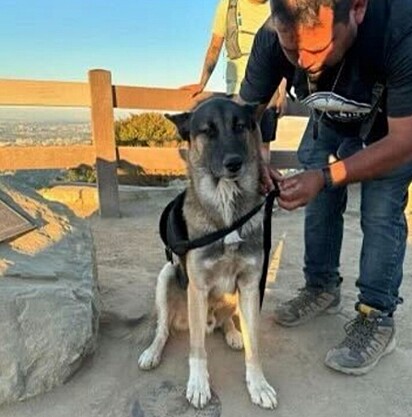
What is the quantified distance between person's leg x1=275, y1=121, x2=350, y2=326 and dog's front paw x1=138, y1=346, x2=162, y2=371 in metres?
0.77

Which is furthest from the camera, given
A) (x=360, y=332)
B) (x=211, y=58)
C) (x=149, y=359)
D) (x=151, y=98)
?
(x=151, y=98)

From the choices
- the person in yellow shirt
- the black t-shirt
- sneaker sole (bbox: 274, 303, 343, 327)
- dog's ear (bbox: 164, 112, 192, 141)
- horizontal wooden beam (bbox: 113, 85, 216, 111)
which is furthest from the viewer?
horizontal wooden beam (bbox: 113, 85, 216, 111)

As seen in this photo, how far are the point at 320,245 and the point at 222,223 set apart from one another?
0.89m

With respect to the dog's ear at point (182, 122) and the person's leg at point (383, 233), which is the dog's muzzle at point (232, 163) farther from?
the person's leg at point (383, 233)

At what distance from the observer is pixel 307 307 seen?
283cm

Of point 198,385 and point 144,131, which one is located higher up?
point 144,131

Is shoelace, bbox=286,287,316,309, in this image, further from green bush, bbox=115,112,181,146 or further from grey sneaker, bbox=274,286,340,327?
green bush, bbox=115,112,181,146

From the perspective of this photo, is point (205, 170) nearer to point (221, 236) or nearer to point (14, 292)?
point (221, 236)

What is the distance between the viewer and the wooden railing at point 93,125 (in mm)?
5094

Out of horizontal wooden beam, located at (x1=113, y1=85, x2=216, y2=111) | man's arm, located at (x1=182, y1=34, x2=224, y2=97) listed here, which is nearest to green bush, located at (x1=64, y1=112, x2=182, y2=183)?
horizontal wooden beam, located at (x1=113, y1=85, x2=216, y2=111)

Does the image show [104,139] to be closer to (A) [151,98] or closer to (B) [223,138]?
(A) [151,98]

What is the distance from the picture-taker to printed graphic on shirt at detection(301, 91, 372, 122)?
2.16m

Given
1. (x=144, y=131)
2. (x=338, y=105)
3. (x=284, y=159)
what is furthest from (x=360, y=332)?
(x=144, y=131)

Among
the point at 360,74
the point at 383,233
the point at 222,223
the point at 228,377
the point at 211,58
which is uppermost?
the point at 211,58
